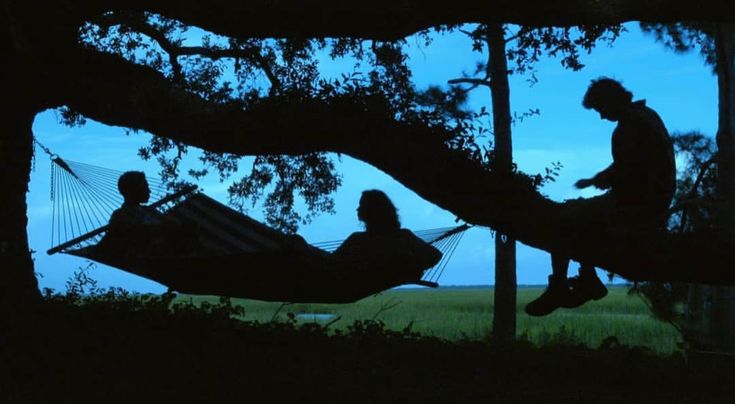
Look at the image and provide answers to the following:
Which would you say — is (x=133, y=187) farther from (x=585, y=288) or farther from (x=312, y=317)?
(x=312, y=317)

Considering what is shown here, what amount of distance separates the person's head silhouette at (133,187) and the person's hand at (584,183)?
3.97m

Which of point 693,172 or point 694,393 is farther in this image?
point 693,172

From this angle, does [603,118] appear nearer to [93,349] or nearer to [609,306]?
[93,349]

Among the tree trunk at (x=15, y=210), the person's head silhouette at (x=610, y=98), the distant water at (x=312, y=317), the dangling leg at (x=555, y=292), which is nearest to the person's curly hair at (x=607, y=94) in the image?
the person's head silhouette at (x=610, y=98)

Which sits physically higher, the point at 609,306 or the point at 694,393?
the point at 609,306

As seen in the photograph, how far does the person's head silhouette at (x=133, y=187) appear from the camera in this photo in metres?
7.80

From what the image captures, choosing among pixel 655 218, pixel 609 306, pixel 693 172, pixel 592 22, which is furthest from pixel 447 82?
pixel 609 306

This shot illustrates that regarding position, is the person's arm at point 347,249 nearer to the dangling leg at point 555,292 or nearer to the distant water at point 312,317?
the dangling leg at point 555,292

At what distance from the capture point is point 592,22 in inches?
264

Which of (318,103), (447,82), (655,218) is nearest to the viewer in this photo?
(655,218)

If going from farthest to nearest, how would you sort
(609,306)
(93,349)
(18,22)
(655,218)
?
(609,306), (18,22), (93,349), (655,218)

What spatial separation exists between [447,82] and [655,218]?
26.7 feet

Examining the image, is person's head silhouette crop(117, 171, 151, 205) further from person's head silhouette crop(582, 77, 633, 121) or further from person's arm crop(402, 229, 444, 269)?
person's head silhouette crop(582, 77, 633, 121)

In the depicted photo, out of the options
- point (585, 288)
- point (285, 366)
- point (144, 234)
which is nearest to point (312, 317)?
point (285, 366)
